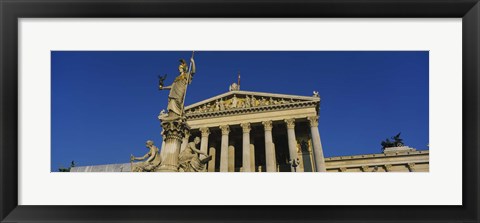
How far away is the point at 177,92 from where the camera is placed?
358 inches

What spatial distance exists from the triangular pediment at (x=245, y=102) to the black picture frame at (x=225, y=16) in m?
24.0

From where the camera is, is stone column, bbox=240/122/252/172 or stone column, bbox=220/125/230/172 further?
stone column, bbox=220/125/230/172

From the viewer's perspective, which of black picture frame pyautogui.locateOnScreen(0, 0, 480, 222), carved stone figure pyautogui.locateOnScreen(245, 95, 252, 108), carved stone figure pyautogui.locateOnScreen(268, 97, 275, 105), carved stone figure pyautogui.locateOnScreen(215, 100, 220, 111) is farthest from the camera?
carved stone figure pyautogui.locateOnScreen(215, 100, 220, 111)

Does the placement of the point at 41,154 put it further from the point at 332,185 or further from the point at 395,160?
the point at 395,160

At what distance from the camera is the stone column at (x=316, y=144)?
26.0 metres

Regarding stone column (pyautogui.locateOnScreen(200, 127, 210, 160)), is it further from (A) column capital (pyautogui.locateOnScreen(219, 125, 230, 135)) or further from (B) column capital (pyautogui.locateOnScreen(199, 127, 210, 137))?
(A) column capital (pyautogui.locateOnScreen(219, 125, 230, 135))

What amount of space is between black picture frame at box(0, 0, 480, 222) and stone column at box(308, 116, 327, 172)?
18840mm

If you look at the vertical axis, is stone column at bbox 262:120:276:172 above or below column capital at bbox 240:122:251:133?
below

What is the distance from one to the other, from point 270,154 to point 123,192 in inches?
840

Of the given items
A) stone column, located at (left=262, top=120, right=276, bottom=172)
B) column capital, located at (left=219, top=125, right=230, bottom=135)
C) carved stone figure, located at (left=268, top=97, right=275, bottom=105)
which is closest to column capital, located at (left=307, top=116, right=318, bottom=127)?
stone column, located at (left=262, top=120, right=276, bottom=172)

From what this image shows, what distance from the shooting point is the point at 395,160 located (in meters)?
34.1

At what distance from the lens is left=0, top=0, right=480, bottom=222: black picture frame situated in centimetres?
532

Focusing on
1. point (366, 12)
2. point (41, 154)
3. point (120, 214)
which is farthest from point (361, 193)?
point (41, 154)

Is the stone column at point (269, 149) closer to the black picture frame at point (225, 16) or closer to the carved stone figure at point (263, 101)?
the carved stone figure at point (263, 101)
